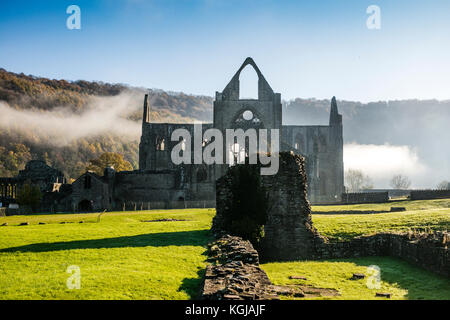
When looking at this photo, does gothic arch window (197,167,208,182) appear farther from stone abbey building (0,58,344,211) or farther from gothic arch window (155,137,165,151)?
gothic arch window (155,137,165,151)

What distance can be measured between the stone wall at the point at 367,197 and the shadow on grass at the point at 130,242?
26.2 metres

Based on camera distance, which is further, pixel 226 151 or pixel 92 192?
pixel 226 151

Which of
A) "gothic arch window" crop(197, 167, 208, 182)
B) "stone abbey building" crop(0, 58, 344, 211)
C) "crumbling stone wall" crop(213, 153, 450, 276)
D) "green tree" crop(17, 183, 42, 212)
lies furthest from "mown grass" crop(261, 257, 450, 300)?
"gothic arch window" crop(197, 167, 208, 182)

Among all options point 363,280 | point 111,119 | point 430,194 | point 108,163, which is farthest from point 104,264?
point 111,119

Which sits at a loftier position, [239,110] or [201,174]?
[239,110]

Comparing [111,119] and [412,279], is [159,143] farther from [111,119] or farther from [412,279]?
[111,119]

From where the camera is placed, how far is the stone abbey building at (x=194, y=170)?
4253 cm

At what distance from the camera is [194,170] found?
165 feet

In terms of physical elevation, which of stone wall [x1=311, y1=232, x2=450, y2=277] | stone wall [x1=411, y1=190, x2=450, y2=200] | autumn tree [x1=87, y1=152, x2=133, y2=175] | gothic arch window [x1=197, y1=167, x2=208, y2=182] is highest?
autumn tree [x1=87, y1=152, x2=133, y2=175]

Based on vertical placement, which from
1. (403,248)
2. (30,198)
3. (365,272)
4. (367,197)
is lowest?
A: (365,272)

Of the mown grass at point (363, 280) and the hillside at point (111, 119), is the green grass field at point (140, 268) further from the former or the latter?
the hillside at point (111, 119)

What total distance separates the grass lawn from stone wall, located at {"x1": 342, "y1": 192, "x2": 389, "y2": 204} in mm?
26060

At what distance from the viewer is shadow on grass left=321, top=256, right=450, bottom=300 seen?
27.4 feet

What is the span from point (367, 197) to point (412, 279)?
94.0 ft
